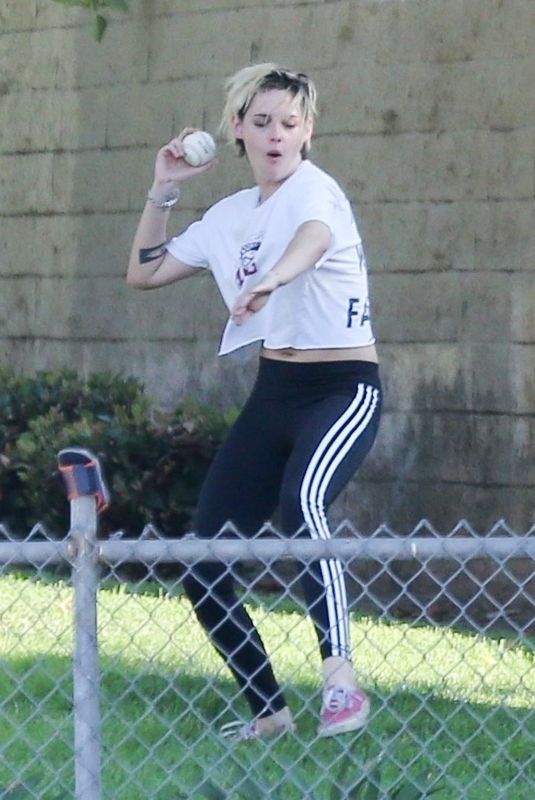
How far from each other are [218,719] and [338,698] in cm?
58

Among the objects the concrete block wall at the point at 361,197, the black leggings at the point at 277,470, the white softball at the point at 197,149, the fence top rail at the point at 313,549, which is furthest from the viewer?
the concrete block wall at the point at 361,197

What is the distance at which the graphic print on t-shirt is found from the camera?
5.06 metres

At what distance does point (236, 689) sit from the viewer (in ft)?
18.2

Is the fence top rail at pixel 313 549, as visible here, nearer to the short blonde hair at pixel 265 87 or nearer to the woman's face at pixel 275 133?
the woman's face at pixel 275 133

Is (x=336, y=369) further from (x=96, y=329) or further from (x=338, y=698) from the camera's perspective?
(x=96, y=329)

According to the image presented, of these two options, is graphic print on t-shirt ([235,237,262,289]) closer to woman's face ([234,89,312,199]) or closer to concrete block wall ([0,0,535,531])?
woman's face ([234,89,312,199])

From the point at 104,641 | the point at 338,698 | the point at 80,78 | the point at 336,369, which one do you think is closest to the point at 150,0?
the point at 80,78

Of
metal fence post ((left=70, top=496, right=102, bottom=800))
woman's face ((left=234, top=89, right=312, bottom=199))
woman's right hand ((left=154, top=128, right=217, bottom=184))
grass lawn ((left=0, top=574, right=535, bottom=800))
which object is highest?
woman's face ((left=234, top=89, right=312, bottom=199))

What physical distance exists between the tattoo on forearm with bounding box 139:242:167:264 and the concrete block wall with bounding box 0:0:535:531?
2.45 metres

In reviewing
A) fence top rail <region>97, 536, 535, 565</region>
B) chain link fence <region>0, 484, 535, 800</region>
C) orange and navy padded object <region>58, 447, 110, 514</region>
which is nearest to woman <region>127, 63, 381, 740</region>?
chain link fence <region>0, 484, 535, 800</region>

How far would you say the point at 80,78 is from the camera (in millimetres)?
8664

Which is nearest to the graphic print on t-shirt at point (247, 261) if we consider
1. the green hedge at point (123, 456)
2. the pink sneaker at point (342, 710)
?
the pink sneaker at point (342, 710)

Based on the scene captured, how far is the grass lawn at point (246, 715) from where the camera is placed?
4.59 meters

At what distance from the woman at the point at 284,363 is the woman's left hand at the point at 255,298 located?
0.16 meters
